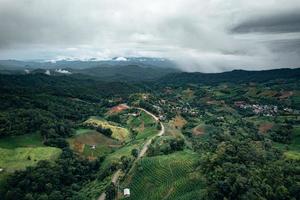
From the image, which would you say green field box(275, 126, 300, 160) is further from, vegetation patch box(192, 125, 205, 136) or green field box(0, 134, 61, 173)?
green field box(0, 134, 61, 173)

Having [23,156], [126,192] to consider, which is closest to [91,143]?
[23,156]

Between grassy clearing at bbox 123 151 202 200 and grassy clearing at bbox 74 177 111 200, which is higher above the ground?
grassy clearing at bbox 123 151 202 200

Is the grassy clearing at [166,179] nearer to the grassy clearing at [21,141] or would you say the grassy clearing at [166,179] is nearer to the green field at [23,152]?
the green field at [23,152]

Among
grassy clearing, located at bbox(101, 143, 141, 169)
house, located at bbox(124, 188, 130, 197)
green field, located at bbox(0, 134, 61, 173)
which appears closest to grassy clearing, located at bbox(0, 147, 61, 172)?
green field, located at bbox(0, 134, 61, 173)

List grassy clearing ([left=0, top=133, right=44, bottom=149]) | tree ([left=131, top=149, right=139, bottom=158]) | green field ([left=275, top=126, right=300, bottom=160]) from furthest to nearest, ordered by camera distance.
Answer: green field ([left=275, top=126, right=300, bottom=160]) < grassy clearing ([left=0, top=133, right=44, bottom=149]) < tree ([left=131, top=149, right=139, bottom=158])

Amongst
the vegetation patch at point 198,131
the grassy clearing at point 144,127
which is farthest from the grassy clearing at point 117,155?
the vegetation patch at point 198,131

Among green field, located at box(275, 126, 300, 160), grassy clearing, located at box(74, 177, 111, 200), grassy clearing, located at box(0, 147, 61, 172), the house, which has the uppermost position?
green field, located at box(275, 126, 300, 160)

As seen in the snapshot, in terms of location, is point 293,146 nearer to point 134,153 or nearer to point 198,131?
point 198,131

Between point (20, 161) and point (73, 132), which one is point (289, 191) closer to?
point (20, 161)
